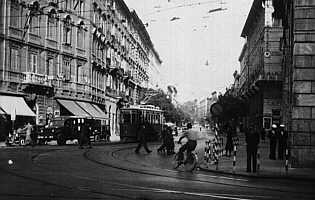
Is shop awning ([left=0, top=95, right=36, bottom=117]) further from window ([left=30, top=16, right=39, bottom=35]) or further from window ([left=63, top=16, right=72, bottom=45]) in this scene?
window ([left=63, top=16, right=72, bottom=45])

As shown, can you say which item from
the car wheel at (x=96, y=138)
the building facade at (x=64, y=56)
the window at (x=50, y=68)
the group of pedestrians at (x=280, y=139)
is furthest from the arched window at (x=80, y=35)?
the group of pedestrians at (x=280, y=139)

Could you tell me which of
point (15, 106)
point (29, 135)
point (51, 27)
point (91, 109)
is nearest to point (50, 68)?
point (51, 27)

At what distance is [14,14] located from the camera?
43375 millimetres

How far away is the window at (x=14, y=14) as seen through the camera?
42.8 meters

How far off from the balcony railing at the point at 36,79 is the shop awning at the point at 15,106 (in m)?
1.65

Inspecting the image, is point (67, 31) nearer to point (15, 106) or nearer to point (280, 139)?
point (15, 106)

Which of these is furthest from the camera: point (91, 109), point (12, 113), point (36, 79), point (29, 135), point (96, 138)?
point (91, 109)

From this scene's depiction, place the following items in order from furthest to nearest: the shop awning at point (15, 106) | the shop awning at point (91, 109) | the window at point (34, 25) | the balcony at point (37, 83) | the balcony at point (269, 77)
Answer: the balcony at point (269, 77) → the shop awning at point (91, 109) → the window at point (34, 25) → the balcony at point (37, 83) → the shop awning at point (15, 106)

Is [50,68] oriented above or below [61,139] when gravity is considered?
above

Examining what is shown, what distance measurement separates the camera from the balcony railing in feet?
145

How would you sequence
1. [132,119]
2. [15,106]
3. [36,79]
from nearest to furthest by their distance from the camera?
[15,106]
[36,79]
[132,119]

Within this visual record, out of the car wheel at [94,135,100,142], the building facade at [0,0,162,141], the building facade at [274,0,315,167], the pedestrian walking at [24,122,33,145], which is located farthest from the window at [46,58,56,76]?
the building facade at [274,0,315,167]

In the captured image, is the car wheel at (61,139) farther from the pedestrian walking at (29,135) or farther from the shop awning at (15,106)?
the shop awning at (15,106)

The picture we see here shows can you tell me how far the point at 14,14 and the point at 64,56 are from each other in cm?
949
